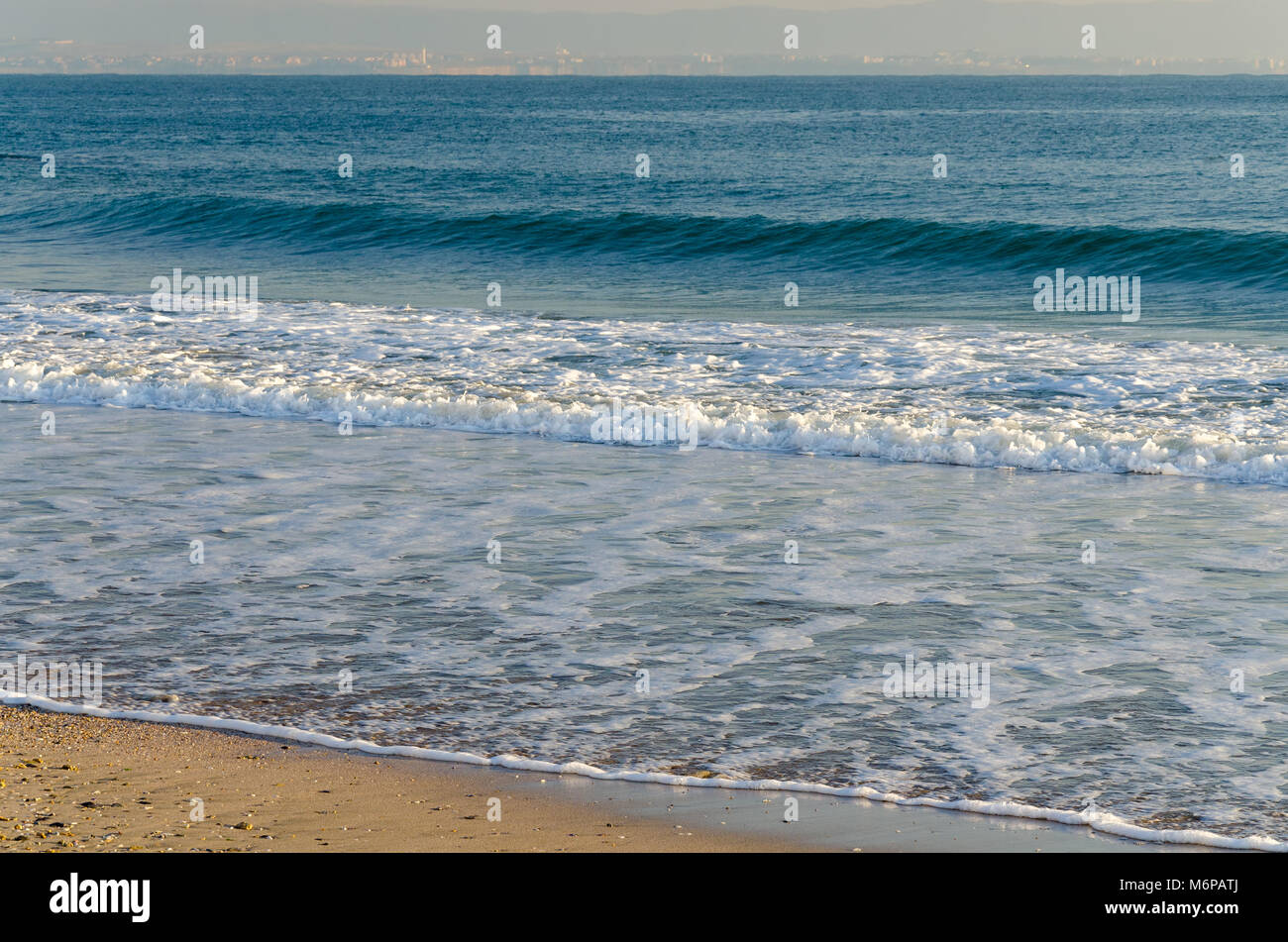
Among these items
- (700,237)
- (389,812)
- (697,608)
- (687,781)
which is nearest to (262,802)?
(389,812)

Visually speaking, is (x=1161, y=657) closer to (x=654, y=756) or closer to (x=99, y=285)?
(x=654, y=756)

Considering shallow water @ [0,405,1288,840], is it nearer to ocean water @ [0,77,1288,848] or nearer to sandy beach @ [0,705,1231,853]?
ocean water @ [0,77,1288,848]

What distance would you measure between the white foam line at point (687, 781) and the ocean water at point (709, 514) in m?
0.04

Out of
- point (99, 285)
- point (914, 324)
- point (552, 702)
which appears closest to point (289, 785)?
Result: point (552, 702)

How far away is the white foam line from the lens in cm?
462

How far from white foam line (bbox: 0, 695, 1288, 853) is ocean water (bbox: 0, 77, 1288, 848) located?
0.04 meters

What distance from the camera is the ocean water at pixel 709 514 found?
224 inches

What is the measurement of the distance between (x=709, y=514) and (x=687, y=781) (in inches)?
169

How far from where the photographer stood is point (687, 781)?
201 inches

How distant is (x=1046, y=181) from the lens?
40.9 m

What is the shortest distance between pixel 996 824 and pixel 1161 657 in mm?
2124

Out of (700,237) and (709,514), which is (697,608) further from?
(700,237)

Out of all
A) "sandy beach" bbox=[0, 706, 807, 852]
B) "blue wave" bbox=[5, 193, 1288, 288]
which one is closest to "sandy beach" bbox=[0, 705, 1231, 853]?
"sandy beach" bbox=[0, 706, 807, 852]

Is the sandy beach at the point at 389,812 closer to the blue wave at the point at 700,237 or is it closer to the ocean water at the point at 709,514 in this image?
the ocean water at the point at 709,514
